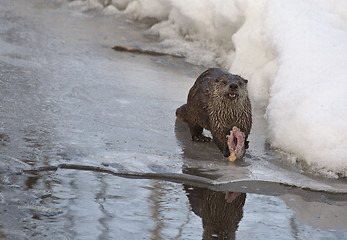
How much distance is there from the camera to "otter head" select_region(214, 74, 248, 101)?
17.0 feet

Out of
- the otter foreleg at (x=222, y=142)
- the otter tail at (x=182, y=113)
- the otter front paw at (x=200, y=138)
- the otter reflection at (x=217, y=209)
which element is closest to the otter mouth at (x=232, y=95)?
the otter foreleg at (x=222, y=142)

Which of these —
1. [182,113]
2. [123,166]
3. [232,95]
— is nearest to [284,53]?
[182,113]

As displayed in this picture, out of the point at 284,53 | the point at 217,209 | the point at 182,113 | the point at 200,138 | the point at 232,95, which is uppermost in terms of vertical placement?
the point at 284,53

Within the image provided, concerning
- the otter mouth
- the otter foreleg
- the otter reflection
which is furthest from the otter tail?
the otter reflection

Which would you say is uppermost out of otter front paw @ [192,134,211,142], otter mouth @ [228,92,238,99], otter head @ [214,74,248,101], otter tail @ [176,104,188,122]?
otter head @ [214,74,248,101]

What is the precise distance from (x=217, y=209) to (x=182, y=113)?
6.80 ft

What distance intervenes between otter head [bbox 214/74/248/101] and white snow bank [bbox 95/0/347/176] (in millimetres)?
428

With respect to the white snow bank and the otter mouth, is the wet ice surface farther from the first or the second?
the otter mouth

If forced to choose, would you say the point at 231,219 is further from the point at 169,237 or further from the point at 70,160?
the point at 70,160

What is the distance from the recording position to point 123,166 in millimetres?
4578

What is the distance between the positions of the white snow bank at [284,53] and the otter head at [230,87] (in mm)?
428

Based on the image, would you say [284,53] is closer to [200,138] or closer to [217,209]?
[200,138]

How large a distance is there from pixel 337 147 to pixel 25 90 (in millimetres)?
2706

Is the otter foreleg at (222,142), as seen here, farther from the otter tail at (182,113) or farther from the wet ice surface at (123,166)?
the otter tail at (182,113)
